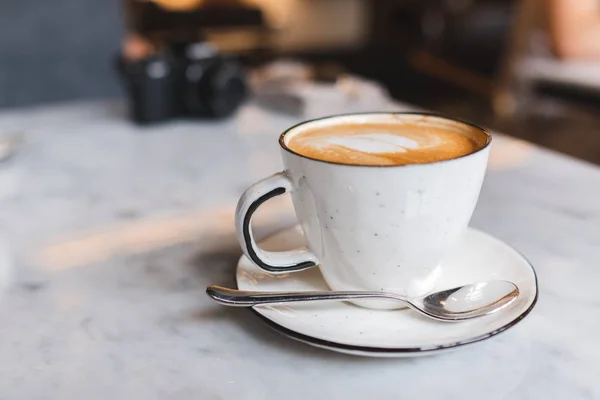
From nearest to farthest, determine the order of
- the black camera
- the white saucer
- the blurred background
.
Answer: the white saucer
the black camera
the blurred background

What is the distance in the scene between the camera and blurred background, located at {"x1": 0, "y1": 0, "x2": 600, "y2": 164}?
1.72m

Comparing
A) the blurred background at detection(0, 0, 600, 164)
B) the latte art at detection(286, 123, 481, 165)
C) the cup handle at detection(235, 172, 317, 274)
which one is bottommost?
the blurred background at detection(0, 0, 600, 164)

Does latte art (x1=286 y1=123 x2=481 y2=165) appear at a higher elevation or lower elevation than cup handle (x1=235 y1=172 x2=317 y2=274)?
higher

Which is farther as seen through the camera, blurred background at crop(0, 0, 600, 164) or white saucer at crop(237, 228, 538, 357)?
blurred background at crop(0, 0, 600, 164)

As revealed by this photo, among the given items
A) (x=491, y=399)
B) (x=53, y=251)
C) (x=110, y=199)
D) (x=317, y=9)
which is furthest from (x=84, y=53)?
Result: (x=317, y=9)

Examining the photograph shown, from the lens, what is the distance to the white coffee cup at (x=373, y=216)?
0.35 metres

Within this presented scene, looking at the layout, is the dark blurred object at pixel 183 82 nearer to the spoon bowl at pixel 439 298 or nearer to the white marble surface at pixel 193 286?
the white marble surface at pixel 193 286

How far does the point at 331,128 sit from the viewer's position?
17.6 inches

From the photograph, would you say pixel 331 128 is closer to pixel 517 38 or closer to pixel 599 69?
pixel 599 69

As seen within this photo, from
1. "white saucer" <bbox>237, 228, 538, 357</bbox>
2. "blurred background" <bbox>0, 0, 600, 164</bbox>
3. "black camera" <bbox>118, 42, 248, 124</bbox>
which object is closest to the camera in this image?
"white saucer" <bbox>237, 228, 538, 357</bbox>

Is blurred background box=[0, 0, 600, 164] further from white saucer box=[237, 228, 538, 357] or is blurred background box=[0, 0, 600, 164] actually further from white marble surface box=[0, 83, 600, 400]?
white saucer box=[237, 228, 538, 357]

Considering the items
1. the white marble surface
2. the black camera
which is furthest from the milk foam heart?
the black camera

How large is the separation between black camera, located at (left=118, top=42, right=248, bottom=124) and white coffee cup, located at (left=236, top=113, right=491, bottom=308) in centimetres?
52

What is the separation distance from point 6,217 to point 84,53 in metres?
1.33
